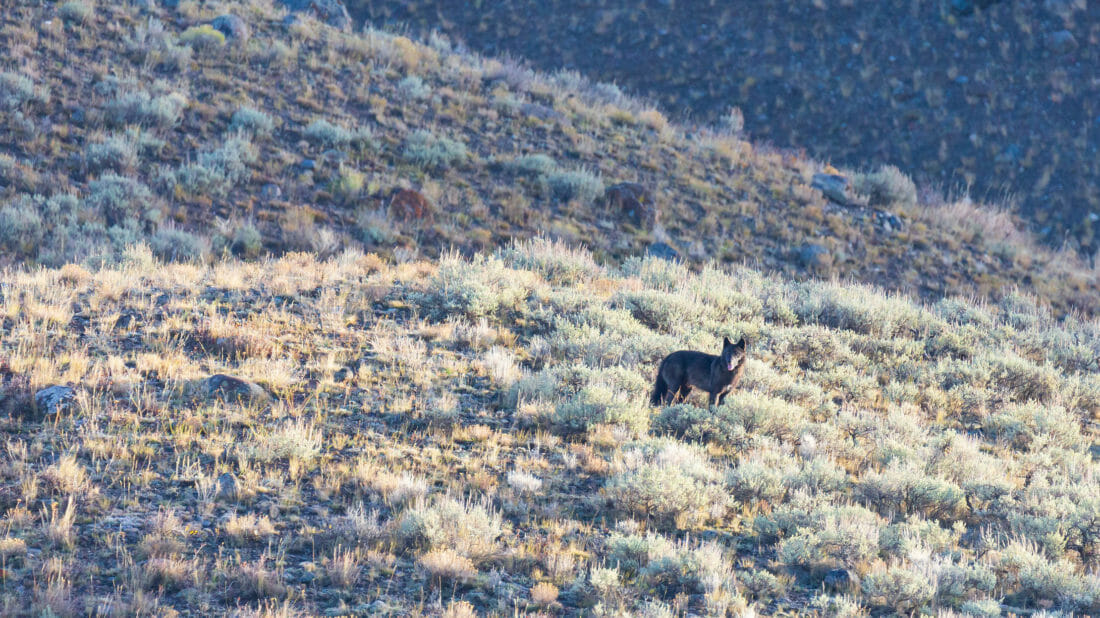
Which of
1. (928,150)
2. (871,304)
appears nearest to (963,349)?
(871,304)

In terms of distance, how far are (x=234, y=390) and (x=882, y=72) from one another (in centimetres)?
2825

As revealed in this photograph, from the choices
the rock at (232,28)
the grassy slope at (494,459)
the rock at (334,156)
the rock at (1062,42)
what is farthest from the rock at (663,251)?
the rock at (1062,42)

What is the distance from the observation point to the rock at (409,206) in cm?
1748

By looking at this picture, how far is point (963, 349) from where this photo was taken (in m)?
12.6

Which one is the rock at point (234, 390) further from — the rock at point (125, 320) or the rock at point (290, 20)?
the rock at point (290, 20)

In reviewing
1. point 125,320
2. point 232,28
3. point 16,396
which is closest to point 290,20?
point 232,28

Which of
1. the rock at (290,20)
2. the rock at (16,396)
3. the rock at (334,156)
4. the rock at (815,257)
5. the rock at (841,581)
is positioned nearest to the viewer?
the rock at (841,581)

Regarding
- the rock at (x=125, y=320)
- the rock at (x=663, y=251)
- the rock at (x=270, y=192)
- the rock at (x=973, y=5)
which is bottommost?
the rock at (x=125, y=320)

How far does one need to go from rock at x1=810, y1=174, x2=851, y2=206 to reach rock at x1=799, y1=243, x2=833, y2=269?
379 centimetres

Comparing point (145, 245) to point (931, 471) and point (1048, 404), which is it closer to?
point (931, 471)

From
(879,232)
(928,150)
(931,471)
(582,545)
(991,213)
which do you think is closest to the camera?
(582,545)

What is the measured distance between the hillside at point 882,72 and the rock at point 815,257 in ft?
30.2

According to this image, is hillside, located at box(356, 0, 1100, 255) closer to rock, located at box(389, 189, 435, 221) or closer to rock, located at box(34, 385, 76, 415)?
rock, located at box(389, 189, 435, 221)

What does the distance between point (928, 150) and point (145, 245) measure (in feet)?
77.9
